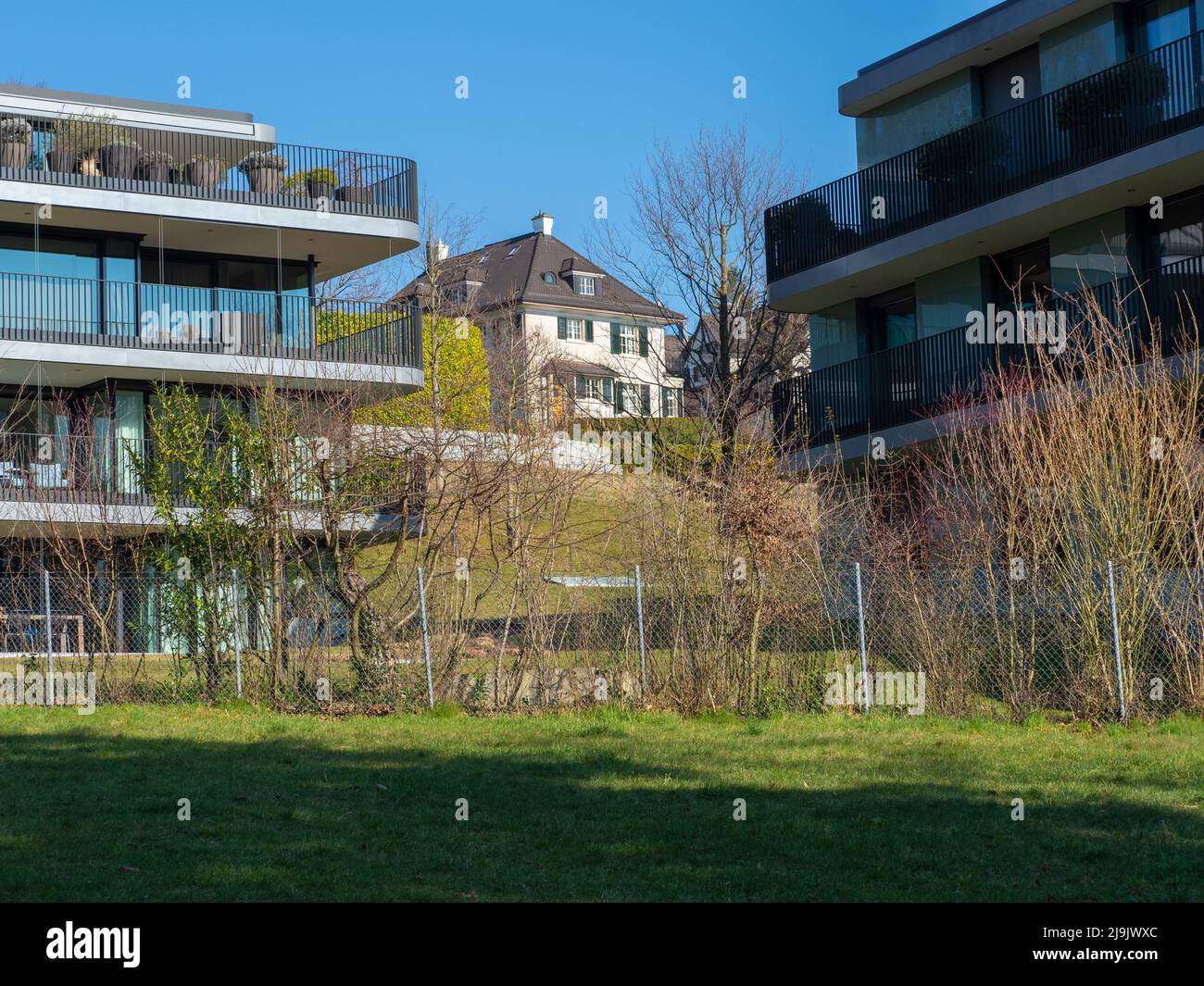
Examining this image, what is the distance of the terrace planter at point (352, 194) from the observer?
30125 millimetres

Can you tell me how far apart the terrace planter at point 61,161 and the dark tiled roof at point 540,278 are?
41186mm

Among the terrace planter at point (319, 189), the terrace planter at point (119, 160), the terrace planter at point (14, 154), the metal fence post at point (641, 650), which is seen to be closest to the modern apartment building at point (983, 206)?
the metal fence post at point (641, 650)

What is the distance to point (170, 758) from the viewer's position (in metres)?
11.5

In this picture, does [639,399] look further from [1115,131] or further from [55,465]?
[1115,131]

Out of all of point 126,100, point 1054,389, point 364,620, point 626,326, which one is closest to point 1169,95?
point 1054,389

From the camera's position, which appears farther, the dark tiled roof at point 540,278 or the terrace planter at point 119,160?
the dark tiled roof at point 540,278

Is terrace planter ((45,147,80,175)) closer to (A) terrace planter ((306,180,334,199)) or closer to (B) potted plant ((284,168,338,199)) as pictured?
(B) potted plant ((284,168,338,199))

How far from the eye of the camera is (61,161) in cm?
2767

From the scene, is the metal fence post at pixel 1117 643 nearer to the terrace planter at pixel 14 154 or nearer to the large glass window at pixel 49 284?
the large glass window at pixel 49 284

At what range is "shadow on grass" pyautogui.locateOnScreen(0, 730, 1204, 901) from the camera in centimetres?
737

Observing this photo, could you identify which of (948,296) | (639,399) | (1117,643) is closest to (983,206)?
(948,296)

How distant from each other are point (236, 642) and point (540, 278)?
58615 mm

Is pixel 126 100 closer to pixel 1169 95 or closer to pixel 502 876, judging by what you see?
pixel 1169 95
